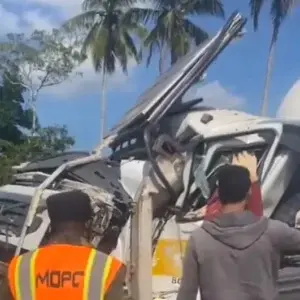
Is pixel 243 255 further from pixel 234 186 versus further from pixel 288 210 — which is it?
pixel 288 210

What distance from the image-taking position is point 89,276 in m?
2.88

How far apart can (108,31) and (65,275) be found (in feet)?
115

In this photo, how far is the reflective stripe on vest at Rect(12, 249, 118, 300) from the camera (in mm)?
2877

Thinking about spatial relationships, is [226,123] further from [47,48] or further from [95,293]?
[47,48]

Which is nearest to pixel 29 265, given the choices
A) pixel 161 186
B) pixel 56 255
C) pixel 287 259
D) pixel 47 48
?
pixel 56 255

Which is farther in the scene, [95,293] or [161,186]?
[161,186]

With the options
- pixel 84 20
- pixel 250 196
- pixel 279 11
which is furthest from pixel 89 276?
pixel 84 20

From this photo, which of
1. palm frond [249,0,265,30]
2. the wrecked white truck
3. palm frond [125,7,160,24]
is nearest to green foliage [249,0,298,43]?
palm frond [249,0,265,30]

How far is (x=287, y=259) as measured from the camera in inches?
176

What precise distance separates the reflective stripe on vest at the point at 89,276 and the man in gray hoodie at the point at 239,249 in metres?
0.62

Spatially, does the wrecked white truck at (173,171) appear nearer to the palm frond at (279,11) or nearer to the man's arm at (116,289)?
the man's arm at (116,289)

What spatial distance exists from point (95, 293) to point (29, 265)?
10.6 inches

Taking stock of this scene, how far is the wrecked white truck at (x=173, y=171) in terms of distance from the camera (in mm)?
5125

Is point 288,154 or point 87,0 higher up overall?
point 87,0
